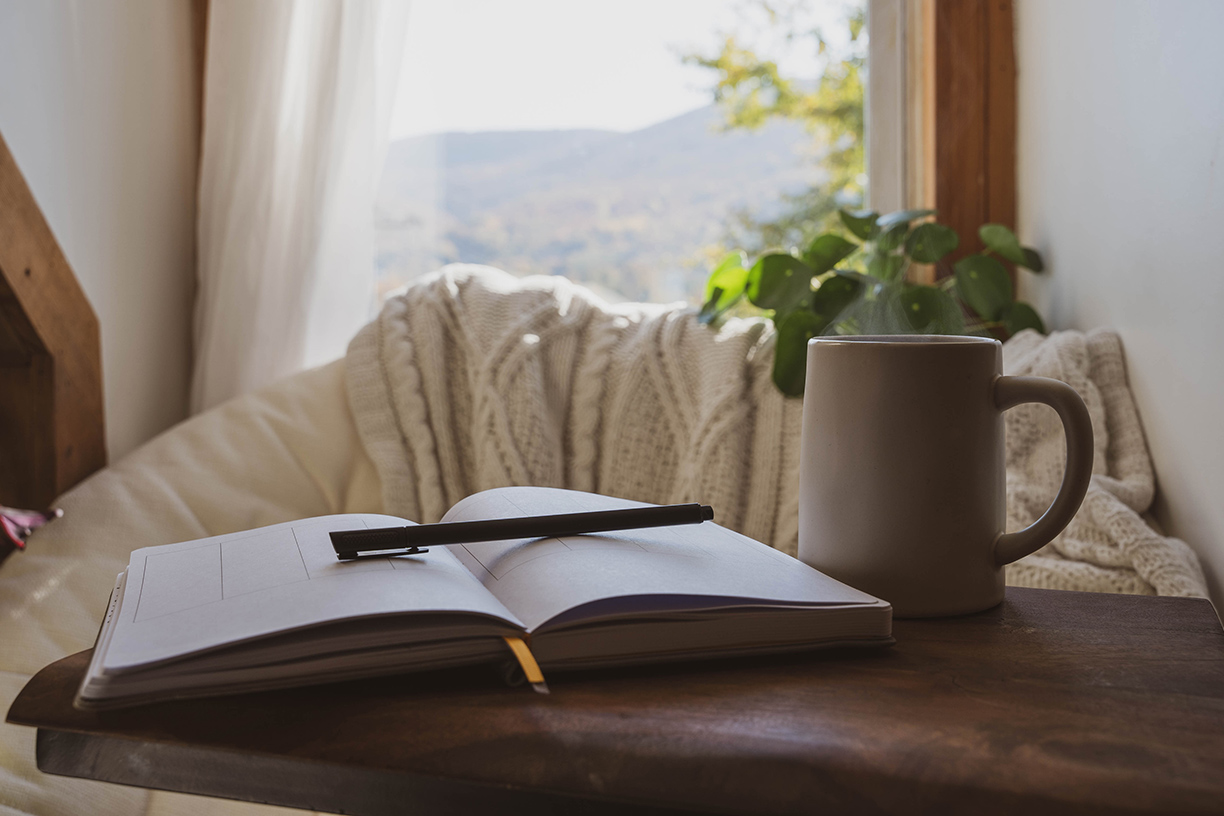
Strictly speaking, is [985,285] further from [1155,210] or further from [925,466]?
[925,466]

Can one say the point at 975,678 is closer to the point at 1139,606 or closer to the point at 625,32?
the point at 1139,606

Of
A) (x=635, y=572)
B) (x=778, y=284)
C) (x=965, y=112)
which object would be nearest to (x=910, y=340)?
(x=635, y=572)

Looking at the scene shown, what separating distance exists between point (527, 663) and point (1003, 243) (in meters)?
1.10

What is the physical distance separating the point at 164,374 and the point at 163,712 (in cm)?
138

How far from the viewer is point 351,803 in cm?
35

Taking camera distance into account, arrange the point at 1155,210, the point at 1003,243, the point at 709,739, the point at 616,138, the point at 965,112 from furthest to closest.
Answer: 1. the point at 616,138
2. the point at 965,112
3. the point at 1003,243
4. the point at 1155,210
5. the point at 709,739

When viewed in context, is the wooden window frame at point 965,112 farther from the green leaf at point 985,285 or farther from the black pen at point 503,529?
the black pen at point 503,529

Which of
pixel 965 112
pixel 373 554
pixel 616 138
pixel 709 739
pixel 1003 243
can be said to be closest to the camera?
pixel 709 739

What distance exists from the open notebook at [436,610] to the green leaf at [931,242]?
0.89 meters

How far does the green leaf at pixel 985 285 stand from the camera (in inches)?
48.8

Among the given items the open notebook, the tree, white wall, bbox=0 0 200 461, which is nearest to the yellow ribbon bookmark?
the open notebook

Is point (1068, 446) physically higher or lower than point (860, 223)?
lower

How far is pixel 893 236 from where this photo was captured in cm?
127

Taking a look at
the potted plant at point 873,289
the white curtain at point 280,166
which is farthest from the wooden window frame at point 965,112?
the white curtain at point 280,166
